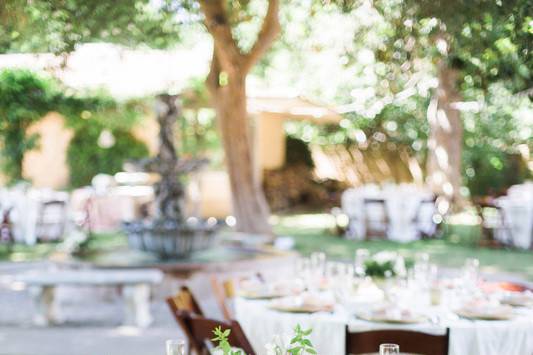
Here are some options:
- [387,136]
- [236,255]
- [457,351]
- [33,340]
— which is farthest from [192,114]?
[457,351]

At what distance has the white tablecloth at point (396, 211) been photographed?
1581cm

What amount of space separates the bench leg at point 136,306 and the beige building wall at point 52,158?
13315 millimetres

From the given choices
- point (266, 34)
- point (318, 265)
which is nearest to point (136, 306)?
point (318, 265)

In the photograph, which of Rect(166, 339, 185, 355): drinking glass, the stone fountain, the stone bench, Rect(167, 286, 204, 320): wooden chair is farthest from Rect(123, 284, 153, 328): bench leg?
Rect(166, 339, 185, 355): drinking glass

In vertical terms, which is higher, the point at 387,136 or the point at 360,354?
the point at 387,136

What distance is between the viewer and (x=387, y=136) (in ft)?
82.0

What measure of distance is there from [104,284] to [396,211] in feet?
27.7

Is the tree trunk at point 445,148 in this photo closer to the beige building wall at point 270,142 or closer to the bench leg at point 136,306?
the beige building wall at point 270,142

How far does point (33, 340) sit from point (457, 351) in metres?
4.28

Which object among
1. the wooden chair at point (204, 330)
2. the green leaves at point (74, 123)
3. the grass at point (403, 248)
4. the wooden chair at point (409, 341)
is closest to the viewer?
the wooden chair at point (409, 341)

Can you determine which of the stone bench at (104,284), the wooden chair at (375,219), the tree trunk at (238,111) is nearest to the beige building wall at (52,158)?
the tree trunk at (238,111)

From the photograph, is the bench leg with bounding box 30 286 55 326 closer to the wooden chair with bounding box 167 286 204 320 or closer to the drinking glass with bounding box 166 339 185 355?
the wooden chair with bounding box 167 286 204 320

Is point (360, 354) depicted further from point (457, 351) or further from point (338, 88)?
point (338, 88)

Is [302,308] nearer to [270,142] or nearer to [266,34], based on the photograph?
[266,34]
